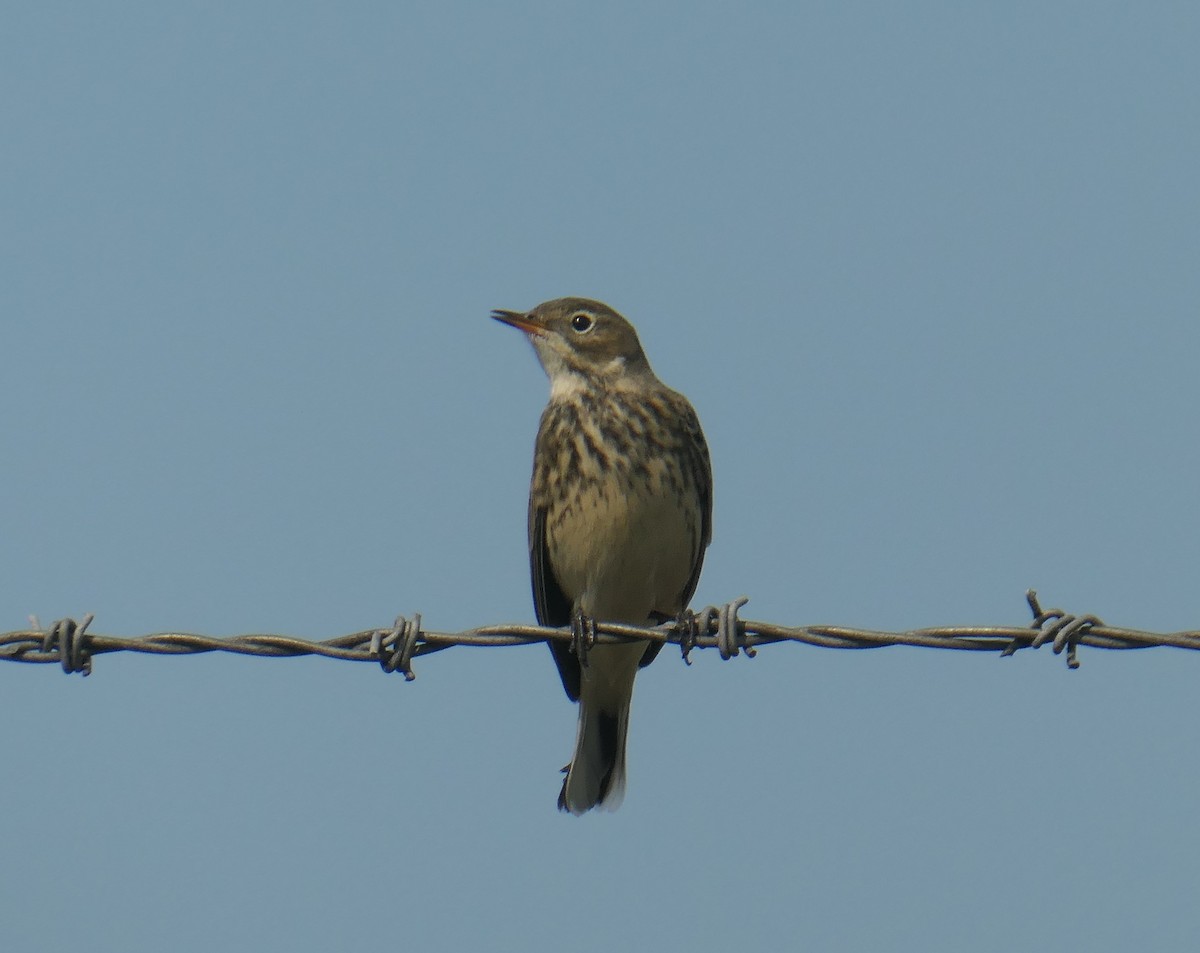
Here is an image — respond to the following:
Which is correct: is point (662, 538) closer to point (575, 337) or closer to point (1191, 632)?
point (575, 337)

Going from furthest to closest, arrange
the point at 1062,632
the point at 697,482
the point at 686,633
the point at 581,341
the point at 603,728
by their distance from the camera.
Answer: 1. the point at 581,341
2. the point at 603,728
3. the point at 697,482
4. the point at 686,633
5. the point at 1062,632

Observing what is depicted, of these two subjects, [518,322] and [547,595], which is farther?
[518,322]

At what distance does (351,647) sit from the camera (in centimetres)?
611

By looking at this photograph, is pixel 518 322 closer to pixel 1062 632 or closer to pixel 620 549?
pixel 620 549

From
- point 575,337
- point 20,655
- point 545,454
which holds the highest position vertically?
point 575,337

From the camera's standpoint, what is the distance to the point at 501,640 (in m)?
6.08

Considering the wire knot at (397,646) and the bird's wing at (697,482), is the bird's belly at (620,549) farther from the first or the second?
the wire knot at (397,646)

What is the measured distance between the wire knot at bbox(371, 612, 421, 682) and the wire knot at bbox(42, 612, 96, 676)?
1003 mm

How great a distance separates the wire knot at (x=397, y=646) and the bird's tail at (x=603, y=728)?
386cm

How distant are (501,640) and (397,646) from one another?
1.24ft

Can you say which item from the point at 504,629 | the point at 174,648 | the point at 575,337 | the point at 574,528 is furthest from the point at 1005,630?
the point at 575,337

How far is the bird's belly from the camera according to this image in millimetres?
9281

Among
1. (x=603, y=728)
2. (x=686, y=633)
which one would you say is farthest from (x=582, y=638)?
(x=603, y=728)

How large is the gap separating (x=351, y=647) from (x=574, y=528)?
339cm
